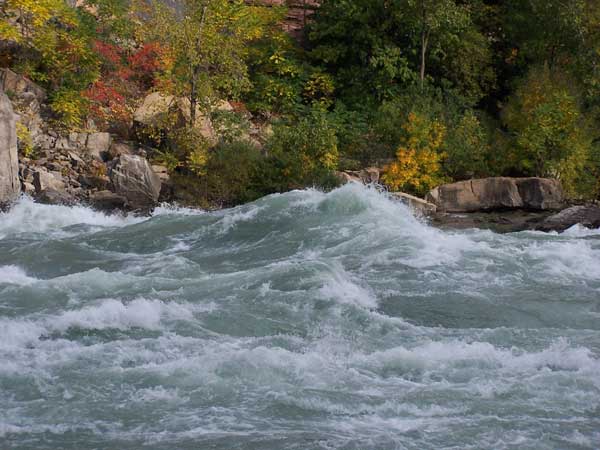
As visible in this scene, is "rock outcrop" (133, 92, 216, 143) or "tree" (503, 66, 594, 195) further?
"rock outcrop" (133, 92, 216, 143)

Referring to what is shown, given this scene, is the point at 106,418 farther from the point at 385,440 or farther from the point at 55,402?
the point at 385,440

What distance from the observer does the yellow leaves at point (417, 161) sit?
63.2 ft

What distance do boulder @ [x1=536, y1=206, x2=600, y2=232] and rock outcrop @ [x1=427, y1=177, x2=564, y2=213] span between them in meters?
1.96

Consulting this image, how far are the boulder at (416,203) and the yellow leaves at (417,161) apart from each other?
2.67 ft

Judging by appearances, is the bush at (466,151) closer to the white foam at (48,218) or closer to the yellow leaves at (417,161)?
the yellow leaves at (417,161)

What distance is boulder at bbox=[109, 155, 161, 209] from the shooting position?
18422mm

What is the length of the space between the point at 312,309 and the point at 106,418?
11.5ft

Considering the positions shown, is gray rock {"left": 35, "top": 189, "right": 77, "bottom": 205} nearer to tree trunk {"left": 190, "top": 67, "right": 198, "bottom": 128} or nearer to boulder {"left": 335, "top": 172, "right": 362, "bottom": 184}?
tree trunk {"left": 190, "top": 67, "right": 198, "bottom": 128}

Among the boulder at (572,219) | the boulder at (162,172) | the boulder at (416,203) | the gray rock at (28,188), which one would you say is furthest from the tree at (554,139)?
the gray rock at (28,188)

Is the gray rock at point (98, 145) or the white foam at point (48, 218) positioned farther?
the gray rock at point (98, 145)

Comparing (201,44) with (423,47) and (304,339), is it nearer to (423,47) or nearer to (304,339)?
(423,47)

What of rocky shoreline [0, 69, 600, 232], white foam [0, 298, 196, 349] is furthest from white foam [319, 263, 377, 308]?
rocky shoreline [0, 69, 600, 232]

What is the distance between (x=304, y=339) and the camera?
952cm

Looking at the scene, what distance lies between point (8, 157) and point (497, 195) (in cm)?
1046
